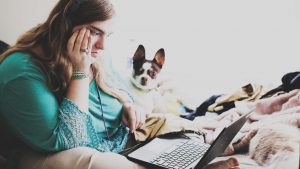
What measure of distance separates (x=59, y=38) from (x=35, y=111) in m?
0.26

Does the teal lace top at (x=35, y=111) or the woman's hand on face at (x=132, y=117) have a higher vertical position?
the teal lace top at (x=35, y=111)

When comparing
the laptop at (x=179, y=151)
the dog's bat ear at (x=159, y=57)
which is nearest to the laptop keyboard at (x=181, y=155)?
the laptop at (x=179, y=151)

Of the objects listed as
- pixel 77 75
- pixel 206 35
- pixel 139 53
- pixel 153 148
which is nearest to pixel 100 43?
pixel 77 75

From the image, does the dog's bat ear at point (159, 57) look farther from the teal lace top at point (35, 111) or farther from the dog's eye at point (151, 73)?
the teal lace top at point (35, 111)

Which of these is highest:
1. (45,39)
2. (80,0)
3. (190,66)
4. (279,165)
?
(80,0)

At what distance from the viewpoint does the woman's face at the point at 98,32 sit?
3.41ft

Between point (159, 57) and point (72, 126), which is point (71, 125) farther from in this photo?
point (159, 57)

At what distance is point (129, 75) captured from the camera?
5.81 feet

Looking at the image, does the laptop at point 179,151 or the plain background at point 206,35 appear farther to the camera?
the plain background at point 206,35

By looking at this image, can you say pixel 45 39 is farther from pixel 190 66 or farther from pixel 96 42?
pixel 190 66

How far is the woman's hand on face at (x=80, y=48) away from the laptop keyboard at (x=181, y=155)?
0.37 metres

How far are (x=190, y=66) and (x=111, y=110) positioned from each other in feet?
3.10

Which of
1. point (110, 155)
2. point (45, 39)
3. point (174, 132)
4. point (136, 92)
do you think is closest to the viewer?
point (110, 155)

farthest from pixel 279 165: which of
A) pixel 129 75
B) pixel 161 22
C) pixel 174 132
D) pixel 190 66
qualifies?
pixel 161 22
